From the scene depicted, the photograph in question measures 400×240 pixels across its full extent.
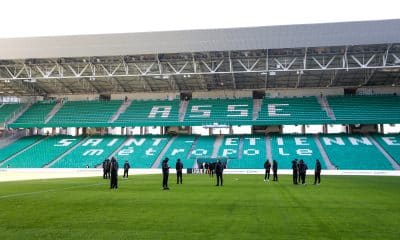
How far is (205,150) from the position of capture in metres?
51.2

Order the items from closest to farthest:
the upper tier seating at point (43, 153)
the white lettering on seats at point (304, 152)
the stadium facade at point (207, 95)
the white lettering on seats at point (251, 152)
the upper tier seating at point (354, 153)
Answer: the stadium facade at point (207, 95), the upper tier seating at point (354, 153), the white lettering on seats at point (304, 152), the white lettering on seats at point (251, 152), the upper tier seating at point (43, 153)

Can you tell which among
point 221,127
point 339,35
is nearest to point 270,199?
point 339,35

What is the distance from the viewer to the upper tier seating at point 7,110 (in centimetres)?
5997

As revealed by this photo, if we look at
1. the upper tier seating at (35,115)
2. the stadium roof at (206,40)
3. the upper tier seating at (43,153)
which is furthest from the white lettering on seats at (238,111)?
the upper tier seating at (35,115)

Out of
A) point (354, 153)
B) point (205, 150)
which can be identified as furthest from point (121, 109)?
point (354, 153)

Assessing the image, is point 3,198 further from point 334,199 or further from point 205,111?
point 205,111

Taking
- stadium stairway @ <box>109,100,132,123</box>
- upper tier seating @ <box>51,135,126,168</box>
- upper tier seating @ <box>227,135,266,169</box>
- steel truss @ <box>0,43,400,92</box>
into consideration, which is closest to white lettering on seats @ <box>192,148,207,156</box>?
upper tier seating @ <box>227,135,266,169</box>

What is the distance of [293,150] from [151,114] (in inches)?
758

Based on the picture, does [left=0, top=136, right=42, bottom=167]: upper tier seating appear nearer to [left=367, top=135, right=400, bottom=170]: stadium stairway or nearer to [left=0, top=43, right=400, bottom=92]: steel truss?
[left=0, top=43, right=400, bottom=92]: steel truss

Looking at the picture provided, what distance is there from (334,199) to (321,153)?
106ft

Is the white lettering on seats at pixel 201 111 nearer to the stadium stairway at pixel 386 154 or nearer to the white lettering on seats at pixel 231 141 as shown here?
the white lettering on seats at pixel 231 141

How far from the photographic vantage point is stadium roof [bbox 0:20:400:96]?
138ft

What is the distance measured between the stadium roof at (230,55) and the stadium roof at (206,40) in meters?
0.09

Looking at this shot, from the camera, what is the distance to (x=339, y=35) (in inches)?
1633
